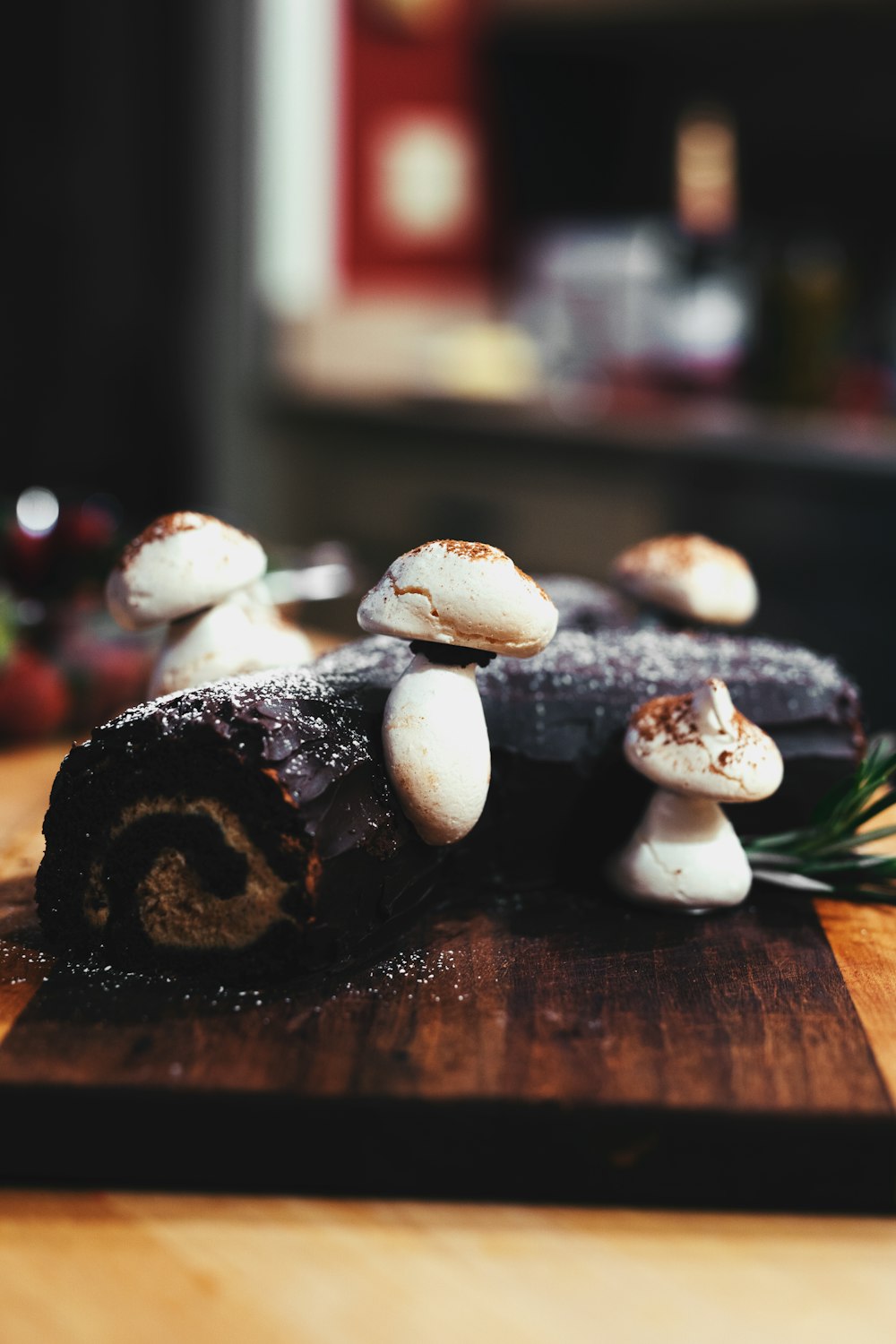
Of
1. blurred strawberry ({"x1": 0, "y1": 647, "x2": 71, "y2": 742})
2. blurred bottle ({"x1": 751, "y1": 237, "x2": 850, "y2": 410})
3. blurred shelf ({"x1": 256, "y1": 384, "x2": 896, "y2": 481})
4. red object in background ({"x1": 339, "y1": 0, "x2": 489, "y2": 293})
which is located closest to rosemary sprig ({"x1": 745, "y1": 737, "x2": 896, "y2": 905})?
blurred strawberry ({"x1": 0, "y1": 647, "x2": 71, "y2": 742})

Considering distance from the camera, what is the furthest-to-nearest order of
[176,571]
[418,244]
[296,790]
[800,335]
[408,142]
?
[418,244] → [408,142] → [800,335] → [176,571] → [296,790]

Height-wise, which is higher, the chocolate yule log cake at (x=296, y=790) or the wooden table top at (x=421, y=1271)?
the chocolate yule log cake at (x=296, y=790)

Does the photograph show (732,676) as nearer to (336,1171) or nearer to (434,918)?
(434,918)

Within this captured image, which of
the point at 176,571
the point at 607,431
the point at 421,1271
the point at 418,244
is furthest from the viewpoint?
the point at 418,244

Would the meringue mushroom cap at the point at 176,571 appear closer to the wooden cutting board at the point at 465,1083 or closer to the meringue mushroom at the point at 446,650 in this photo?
the meringue mushroom at the point at 446,650

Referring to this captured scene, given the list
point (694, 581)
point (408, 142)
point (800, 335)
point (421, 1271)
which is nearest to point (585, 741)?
point (694, 581)

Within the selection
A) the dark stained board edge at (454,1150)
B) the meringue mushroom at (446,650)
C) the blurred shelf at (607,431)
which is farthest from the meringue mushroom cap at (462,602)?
the blurred shelf at (607,431)

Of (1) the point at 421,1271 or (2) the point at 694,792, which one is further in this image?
(2) the point at 694,792

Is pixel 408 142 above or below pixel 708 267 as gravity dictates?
above

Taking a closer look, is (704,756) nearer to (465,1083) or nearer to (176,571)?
(465,1083)
